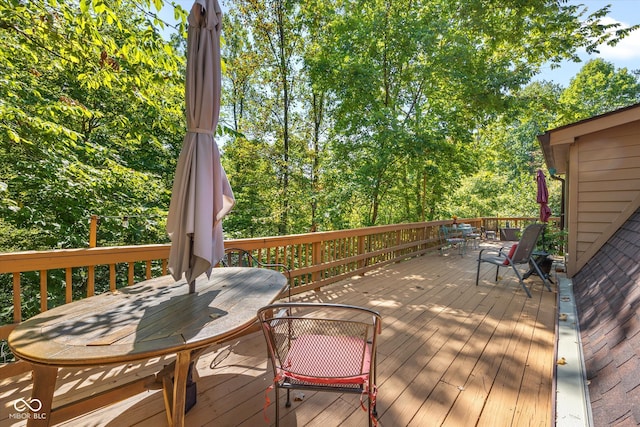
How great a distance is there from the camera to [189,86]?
1.84m

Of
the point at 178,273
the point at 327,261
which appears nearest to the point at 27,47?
the point at 178,273

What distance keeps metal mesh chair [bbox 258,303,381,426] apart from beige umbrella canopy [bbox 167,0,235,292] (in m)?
0.62

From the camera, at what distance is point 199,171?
1739mm

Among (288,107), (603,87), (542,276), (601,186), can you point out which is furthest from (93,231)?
(603,87)

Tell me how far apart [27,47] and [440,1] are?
9465 millimetres

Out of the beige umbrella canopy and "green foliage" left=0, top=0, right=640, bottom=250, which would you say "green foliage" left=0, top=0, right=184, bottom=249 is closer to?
"green foliage" left=0, top=0, right=640, bottom=250

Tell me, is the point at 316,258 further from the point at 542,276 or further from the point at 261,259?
the point at 542,276

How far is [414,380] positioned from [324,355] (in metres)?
1.02

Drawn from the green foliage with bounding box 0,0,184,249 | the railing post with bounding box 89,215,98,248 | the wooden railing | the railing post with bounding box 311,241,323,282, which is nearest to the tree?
the wooden railing

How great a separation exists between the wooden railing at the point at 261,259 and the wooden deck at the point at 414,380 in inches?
30.5

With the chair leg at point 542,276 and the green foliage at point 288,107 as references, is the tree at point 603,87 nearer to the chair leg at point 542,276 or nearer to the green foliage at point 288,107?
the green foliage at point 288,107

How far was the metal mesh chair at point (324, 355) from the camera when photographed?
4.52 ft

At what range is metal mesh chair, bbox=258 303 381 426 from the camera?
4.52 feet

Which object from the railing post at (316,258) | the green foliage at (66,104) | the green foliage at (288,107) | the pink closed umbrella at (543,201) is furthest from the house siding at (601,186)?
the green foliage at (66,104)
